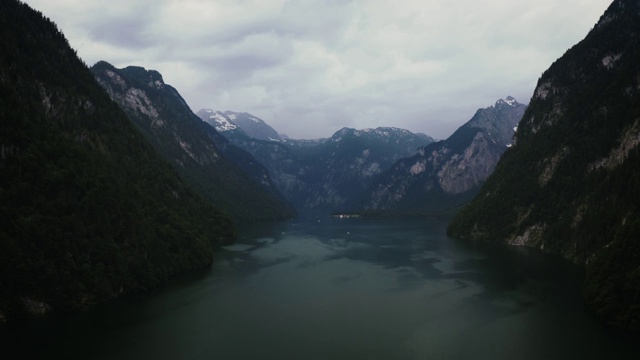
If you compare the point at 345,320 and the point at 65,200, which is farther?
the point at 65,200

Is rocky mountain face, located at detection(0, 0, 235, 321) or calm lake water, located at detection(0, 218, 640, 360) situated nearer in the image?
calm lake water, located at detection(0, 218, 640, 360)

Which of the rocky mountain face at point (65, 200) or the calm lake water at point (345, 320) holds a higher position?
the rocky mountain face at point (65, 200)

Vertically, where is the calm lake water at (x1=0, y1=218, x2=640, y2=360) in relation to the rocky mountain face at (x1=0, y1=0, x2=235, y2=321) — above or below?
below

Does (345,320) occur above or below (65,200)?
below

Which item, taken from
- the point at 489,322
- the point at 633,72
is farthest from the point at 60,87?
the point at 633,72

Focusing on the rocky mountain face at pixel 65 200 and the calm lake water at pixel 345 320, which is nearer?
the calm lake water at pixel 345 320
